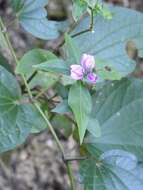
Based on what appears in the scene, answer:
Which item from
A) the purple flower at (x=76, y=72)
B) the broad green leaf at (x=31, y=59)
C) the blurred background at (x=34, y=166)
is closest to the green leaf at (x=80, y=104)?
the purple flower at (x=76, y=72)

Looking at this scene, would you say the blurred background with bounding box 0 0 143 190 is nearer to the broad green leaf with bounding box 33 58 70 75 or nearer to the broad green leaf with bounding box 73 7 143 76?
the broad green leaf with bounding box 73 7 143 76

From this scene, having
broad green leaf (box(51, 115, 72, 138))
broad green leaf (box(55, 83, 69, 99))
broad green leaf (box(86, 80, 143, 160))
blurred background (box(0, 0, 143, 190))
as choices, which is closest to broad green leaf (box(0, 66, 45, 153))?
broad green leaf (box(55, 83, 69, 99))

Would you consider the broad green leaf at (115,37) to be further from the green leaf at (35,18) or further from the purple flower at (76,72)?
the purple flower at (76,72)

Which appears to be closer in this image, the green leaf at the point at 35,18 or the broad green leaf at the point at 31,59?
the broad green leaf at the point at 31,59

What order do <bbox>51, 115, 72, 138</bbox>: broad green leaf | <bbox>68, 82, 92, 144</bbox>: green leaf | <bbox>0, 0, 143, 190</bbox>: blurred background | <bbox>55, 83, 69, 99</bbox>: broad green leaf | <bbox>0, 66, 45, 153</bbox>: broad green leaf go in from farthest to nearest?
1. <bbox>0, 0, 143, 190</bbox>: blurred background
2. <bbox>51, 115, 72, 138</bbox>: broad green leaf
3. <bbox>55, 83, 69, 99</bbox>: broad green leaf
4. <bbox>0, 66, 45, 153</bbox>: broad green leaf
5. <bbox>68, 82, 92, 144</bbox>: green leaf

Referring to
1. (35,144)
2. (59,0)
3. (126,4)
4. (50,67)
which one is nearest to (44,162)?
(35,144)

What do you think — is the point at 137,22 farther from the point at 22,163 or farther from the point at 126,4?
the point at 126,4
